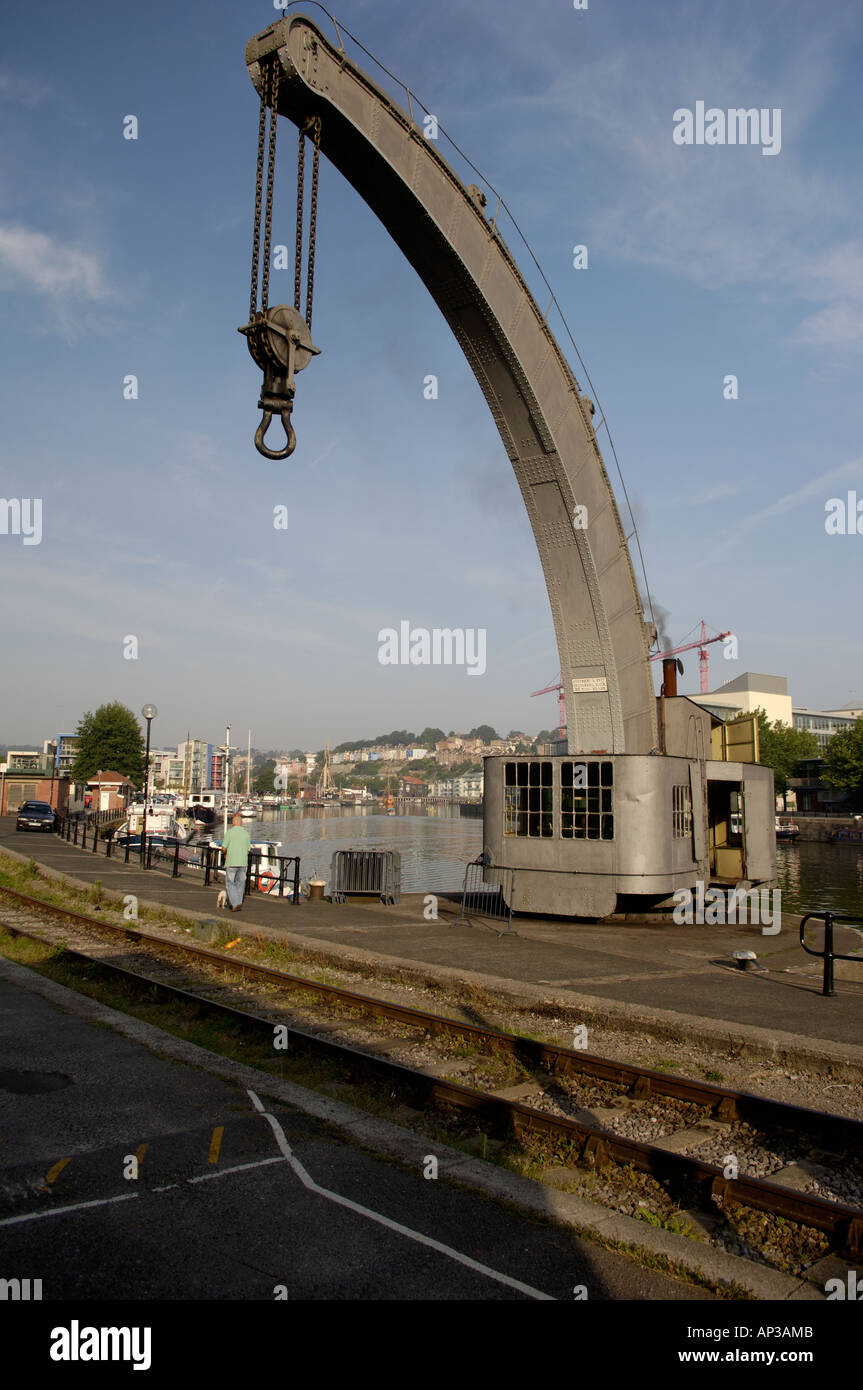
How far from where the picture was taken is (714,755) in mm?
23578

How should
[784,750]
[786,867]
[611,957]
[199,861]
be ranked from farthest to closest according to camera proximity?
[784,750] < [786,867] < [199,861] < [611,957]

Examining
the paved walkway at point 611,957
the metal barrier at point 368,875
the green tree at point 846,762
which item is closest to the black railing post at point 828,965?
the paved walkway at point 611,957

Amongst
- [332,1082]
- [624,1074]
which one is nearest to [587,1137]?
[624,1074]

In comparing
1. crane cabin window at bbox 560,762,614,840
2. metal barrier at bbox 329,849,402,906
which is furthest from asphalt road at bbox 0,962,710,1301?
metal barrier at bbox 329,849,402,906

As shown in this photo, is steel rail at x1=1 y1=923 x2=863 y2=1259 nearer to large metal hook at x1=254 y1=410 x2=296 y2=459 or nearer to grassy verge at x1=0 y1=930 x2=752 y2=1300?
grassy verge at x1=0 y1=930 x2=752 y2=1300

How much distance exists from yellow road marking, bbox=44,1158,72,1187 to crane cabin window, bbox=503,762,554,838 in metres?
13.0

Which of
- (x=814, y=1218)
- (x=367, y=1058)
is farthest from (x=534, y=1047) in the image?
(x=814, y=1218)

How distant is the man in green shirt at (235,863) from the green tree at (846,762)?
8079cm

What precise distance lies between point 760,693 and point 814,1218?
156395 mm

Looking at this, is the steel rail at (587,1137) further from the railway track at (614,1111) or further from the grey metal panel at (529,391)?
the grey metal panel at (529,391)

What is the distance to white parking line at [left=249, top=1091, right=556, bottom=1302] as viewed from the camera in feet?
14.5

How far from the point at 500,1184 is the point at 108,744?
319 feet

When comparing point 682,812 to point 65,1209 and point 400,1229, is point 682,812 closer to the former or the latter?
point 400,1229

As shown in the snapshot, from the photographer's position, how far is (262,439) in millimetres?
10289
